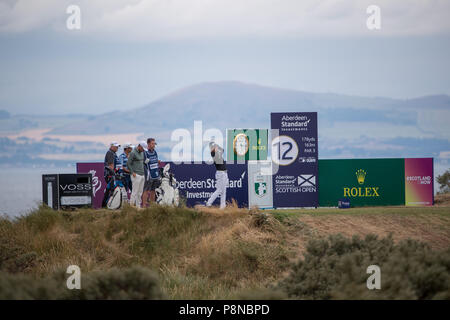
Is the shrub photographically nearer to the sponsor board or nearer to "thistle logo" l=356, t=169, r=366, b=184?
the sponsor board

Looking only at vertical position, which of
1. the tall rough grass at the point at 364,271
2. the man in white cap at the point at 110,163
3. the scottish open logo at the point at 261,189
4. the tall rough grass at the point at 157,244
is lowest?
the tall rough grass at the point at 157,244

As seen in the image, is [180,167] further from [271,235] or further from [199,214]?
[271,235]

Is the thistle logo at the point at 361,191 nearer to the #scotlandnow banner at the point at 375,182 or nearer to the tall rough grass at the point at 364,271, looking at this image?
the #scotlandnow banner at the point at 375,182

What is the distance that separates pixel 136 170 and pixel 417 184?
11163mm

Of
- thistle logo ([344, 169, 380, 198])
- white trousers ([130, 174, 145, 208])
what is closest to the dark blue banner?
white trousers ([130, 174, 145, 208])

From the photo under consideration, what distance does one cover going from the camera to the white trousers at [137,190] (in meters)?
21.3

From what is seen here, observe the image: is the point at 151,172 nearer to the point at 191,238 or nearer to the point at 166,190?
the point at 166,190

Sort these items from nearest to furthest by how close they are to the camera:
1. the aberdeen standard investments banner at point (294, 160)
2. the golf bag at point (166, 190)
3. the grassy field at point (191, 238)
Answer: the grassy field at point (191, 238)
the golf bag at point (166, 190)
the aberdeen standard investments banner at point (294, 160)

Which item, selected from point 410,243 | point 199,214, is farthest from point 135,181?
point 410,243

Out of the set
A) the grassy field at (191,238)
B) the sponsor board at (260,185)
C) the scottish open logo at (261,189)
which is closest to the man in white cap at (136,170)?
the grassy field at (191,238)

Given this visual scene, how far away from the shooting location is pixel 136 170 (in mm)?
21344

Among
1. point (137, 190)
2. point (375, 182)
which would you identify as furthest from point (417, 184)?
point (137, 190)

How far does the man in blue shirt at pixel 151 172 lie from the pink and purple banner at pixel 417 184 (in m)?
9.88

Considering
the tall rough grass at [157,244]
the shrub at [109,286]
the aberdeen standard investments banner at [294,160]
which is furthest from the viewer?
the aberdeen standard investments banner at [294,160]
